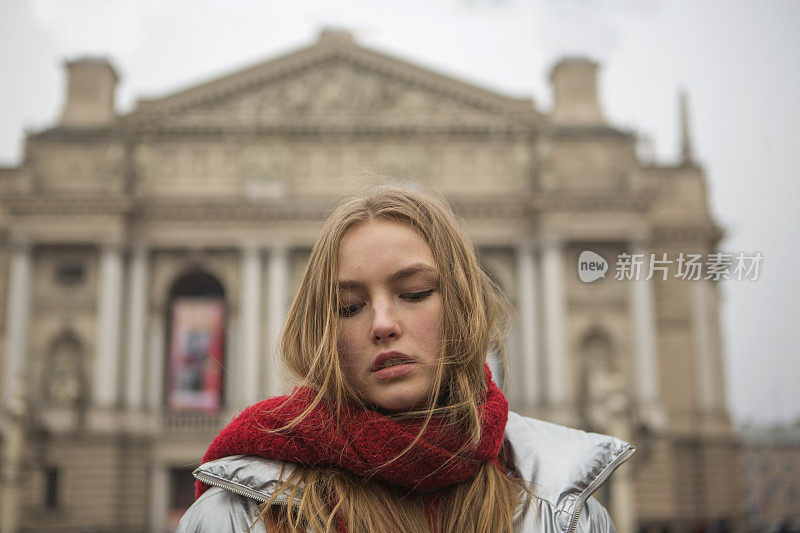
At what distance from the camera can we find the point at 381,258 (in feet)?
8.09

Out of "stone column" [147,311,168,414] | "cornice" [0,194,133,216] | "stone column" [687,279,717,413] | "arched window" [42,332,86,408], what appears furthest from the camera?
"stone column" [687,279,717,413]

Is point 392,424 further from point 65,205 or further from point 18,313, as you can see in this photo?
point 18,313

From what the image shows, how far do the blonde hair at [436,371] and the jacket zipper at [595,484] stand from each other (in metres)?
0.16

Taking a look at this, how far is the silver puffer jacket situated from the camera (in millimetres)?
2201

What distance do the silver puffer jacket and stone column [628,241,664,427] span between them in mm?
33586

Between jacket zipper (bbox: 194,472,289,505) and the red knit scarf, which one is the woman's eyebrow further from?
jacket zipper (bbox: 194,472,289,505)

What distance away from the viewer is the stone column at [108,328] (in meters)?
34.3

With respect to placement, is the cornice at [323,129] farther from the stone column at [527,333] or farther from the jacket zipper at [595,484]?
the jacket zipper at [595,484]

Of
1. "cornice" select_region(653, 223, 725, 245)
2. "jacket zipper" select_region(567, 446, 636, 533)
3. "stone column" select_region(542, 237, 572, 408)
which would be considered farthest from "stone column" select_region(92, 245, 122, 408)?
"jacket zipper" select_region(567, 446, 636, 533)

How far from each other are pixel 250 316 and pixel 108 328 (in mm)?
5497

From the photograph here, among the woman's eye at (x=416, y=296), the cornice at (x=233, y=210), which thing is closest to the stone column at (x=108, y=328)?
the cornice at (x=233, y=210)

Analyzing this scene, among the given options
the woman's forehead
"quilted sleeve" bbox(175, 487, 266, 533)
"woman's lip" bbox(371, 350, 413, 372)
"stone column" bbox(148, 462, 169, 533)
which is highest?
the woman's forehead

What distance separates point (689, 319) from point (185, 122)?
75.5ft

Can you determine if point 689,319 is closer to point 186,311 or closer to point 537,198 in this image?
point 537,198
